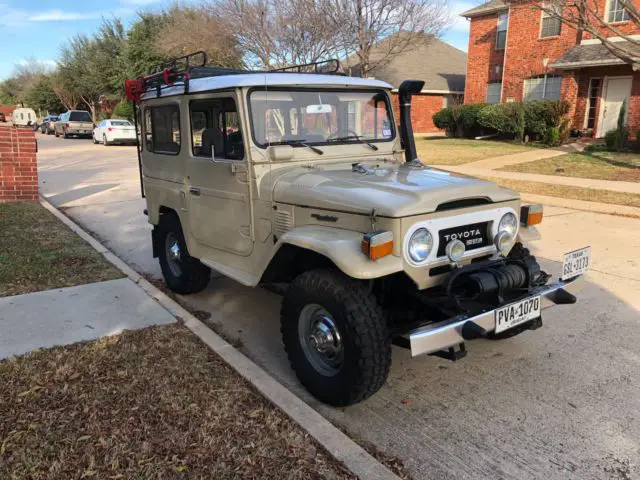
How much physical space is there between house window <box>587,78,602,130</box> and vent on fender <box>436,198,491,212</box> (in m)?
19.9

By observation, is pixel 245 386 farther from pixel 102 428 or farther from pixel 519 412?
pixel 519 412

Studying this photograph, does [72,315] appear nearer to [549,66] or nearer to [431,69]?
[549,66]

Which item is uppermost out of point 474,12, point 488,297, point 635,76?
point 474,12

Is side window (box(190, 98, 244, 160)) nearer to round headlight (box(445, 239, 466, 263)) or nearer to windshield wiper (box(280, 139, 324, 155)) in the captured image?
windshield wiper (box(280, 139, 324, 155))

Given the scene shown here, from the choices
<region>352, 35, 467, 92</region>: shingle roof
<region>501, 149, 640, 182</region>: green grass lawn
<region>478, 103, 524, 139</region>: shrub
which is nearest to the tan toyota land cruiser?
<region>501, 149, 640, 182</region>: green grass lawn

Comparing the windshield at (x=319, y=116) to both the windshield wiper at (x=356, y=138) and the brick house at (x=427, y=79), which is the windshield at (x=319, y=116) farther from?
the brick house at (x=427, y=79)

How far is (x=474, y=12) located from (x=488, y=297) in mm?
25302

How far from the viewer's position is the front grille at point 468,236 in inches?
127

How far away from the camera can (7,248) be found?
6613mm

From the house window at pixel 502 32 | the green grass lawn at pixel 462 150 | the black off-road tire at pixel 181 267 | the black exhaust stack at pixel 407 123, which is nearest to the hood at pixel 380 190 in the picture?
the black exhaust stack at pixel 407 123

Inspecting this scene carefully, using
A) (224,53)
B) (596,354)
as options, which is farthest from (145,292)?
(224,53)

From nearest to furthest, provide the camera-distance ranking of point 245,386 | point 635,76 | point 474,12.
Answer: point 245,386 < point 635,76 < point 474,12

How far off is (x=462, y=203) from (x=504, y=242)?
43cm

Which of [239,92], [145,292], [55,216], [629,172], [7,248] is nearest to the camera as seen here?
[239,92]
